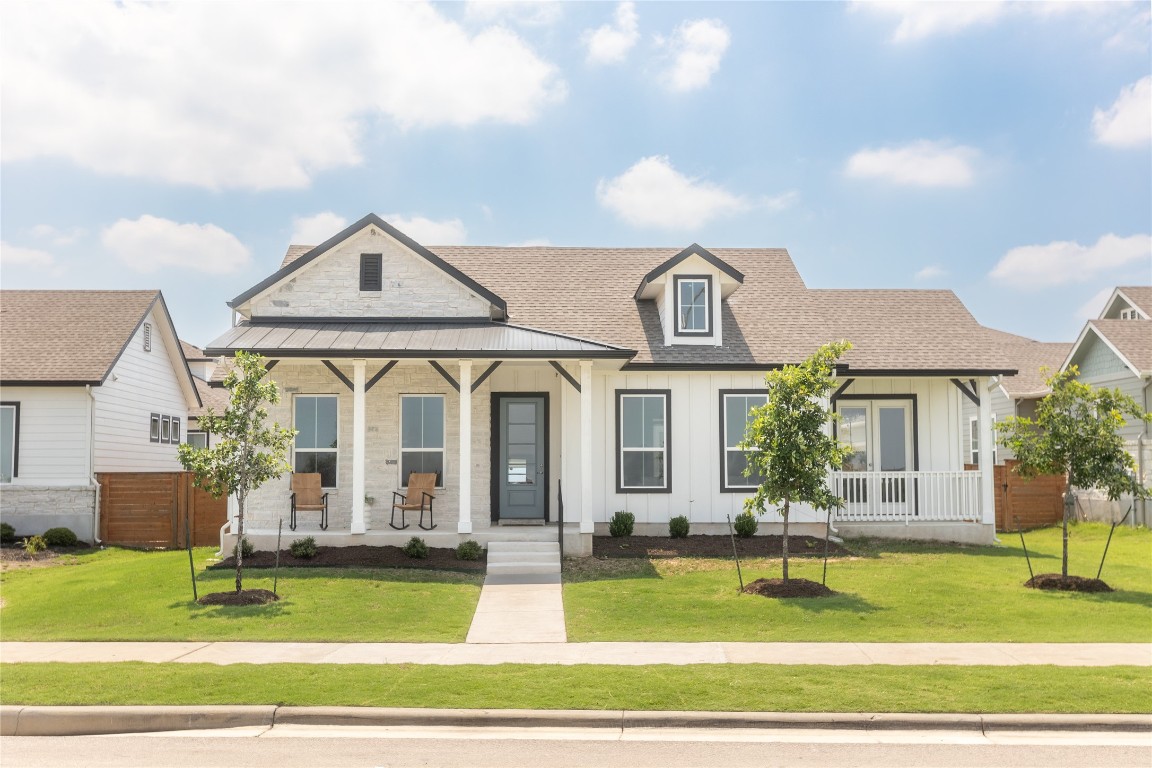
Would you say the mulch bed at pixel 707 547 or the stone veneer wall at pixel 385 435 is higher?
the stone veneer wall at pixel 385 435

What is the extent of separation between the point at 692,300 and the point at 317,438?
794cm

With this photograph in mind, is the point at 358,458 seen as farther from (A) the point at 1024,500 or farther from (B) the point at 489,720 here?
(A) the point at 1024,500

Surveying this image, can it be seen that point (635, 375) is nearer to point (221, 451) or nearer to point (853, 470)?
point (853, 470)

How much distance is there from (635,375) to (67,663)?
11.4 m

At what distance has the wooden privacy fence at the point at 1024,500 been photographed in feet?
74.9

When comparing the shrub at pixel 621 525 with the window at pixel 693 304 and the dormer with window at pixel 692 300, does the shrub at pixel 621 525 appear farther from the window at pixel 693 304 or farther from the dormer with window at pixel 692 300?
the window at pixel 693 304

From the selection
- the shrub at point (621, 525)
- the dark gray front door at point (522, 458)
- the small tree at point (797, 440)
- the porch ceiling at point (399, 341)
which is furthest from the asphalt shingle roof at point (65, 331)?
the small tree at point (797, 440)

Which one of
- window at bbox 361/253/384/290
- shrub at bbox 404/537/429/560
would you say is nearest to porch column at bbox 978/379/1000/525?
shrub at bbox 404/537/429/560

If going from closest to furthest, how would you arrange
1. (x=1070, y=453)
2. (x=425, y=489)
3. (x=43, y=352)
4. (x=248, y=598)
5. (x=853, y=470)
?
1. (x=248, y=598)
2. (x=1070, y=453)
3. (x=425, y=489)
4. (x=853, y=470)
5. (x=43, y=352)

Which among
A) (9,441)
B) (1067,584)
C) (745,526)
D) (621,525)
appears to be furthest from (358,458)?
(1067,584)

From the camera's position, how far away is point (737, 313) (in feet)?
66.6

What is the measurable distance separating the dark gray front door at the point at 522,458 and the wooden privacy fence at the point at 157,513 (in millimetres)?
6888

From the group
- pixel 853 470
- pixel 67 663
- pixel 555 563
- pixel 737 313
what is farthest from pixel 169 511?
pixel 853 470

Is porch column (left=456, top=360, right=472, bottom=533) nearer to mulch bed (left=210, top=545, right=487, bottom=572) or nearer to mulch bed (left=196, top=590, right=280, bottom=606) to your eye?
mulch bed (left=210, top=545, right=487, bottom=572)
